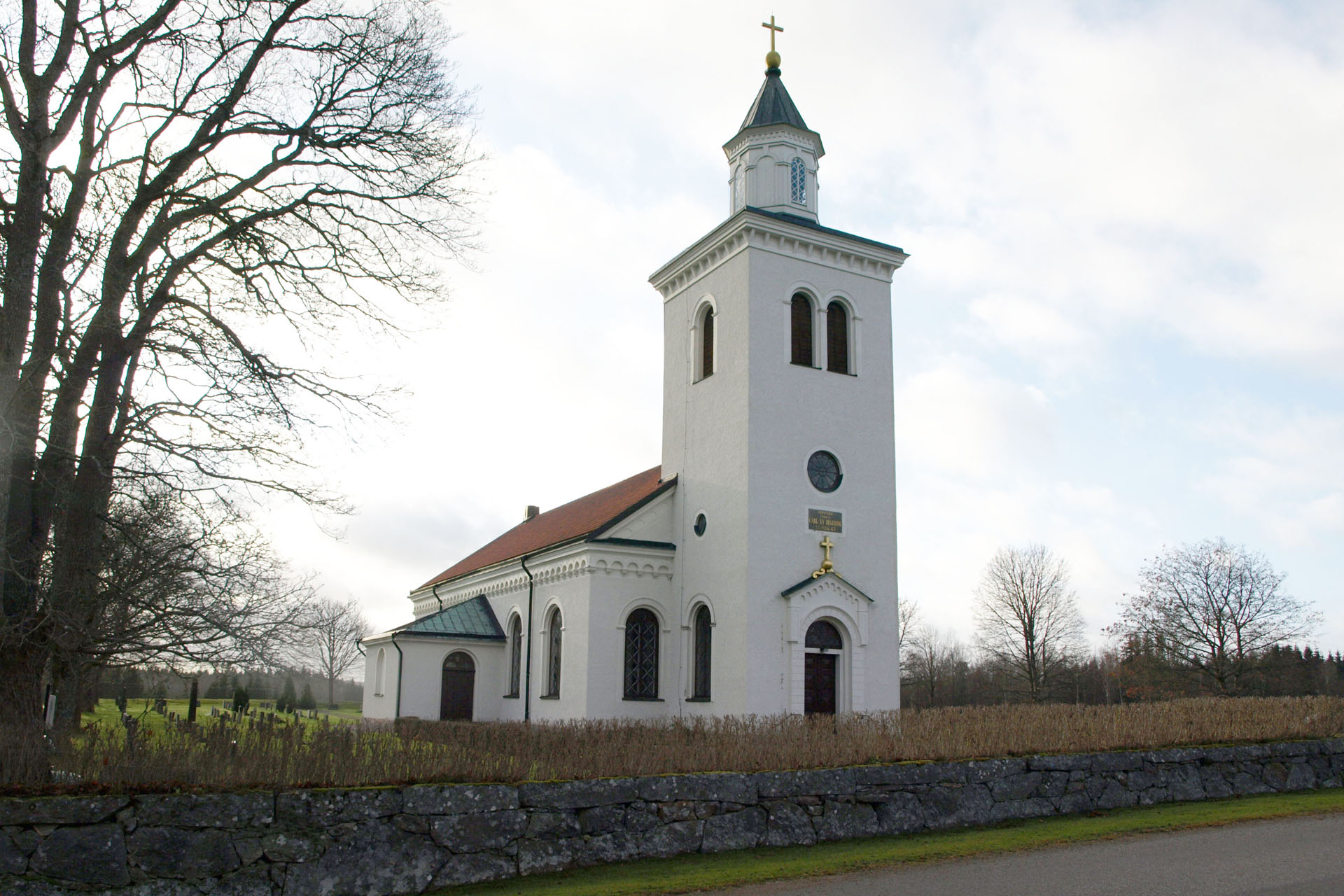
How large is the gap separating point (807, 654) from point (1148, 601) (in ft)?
111

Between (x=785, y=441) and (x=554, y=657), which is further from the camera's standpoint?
(x=554, y=657)

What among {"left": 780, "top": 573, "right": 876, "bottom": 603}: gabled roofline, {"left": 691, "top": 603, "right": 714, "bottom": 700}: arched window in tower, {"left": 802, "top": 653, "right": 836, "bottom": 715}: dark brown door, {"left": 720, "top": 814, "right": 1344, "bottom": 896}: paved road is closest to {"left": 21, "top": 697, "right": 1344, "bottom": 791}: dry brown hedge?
{"left": 720, "top": 814, "right": 1344, "bottom": 896}: paved road

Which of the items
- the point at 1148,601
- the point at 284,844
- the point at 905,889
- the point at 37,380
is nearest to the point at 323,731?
the point at 284,844

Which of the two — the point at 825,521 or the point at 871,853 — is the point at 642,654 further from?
the point at 871,853

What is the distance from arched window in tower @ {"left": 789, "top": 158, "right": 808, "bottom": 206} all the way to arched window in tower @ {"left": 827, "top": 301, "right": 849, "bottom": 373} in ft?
9.35

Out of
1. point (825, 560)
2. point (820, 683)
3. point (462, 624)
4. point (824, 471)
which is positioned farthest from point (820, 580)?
point (462, 624)

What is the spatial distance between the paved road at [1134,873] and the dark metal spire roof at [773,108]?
18.5 m

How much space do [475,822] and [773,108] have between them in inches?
794

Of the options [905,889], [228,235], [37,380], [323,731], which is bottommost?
[905,889]

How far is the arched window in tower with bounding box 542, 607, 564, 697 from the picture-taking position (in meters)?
24.7

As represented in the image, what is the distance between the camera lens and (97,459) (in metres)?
10.7

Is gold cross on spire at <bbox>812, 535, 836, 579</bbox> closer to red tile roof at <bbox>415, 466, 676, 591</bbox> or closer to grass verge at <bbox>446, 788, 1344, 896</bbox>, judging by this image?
red tile roof at <bbox>415, 466, 676, 591</bbox>

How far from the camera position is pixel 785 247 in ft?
74.4

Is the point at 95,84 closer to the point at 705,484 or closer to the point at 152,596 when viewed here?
the point at 152,596
